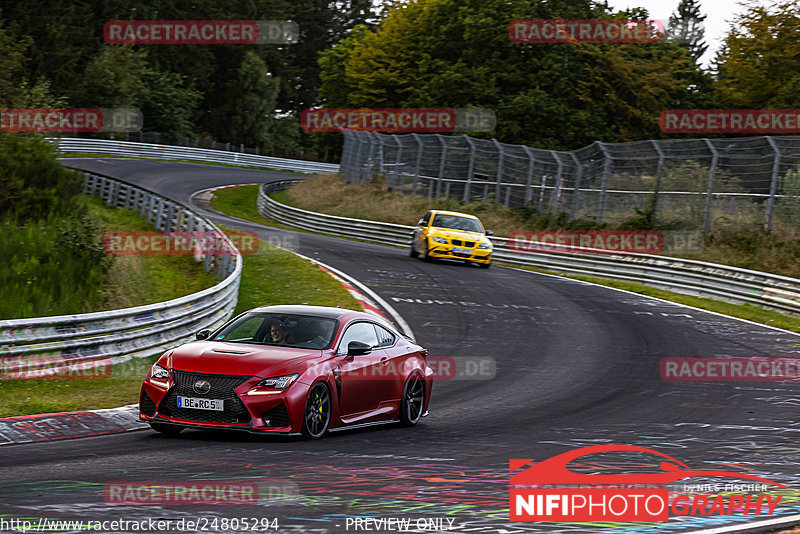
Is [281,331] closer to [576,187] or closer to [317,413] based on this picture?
[317,413]

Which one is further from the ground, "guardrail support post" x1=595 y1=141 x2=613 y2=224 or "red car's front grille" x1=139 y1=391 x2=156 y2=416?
"guardrail support post" x1=595 y1=141 x2=613 y2=224

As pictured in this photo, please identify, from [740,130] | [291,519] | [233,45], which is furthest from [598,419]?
[233,45]

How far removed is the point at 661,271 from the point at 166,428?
2101 centimetres

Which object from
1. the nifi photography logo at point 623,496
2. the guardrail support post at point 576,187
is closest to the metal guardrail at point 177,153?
the guardrail support post at point 576,187

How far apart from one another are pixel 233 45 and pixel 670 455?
88113mm

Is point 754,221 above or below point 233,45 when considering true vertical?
below

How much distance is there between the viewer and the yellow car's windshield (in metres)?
30.6

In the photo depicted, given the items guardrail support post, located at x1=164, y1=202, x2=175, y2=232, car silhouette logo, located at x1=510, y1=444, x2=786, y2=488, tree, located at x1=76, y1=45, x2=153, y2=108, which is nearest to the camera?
car silhouette logo, located at x1=510, y1=444, x2=786, y2=488

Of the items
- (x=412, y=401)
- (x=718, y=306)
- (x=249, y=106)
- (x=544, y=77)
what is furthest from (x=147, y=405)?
(x=249, y=106)

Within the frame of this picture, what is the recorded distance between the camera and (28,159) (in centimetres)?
2617

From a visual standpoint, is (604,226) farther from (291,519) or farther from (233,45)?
(233,45)

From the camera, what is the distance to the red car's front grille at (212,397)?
916 cm

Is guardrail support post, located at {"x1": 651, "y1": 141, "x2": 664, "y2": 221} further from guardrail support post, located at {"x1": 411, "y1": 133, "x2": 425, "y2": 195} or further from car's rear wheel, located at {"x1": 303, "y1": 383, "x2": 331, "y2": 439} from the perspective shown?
car's rear wheel, located at {"x1": 303, "y1": 383, "x2": 331, "y2": 439}

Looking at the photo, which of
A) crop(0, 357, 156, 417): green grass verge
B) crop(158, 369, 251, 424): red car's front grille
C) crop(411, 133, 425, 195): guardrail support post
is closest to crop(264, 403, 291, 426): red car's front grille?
crop(158, 369, 251, 424): red car's front grille
